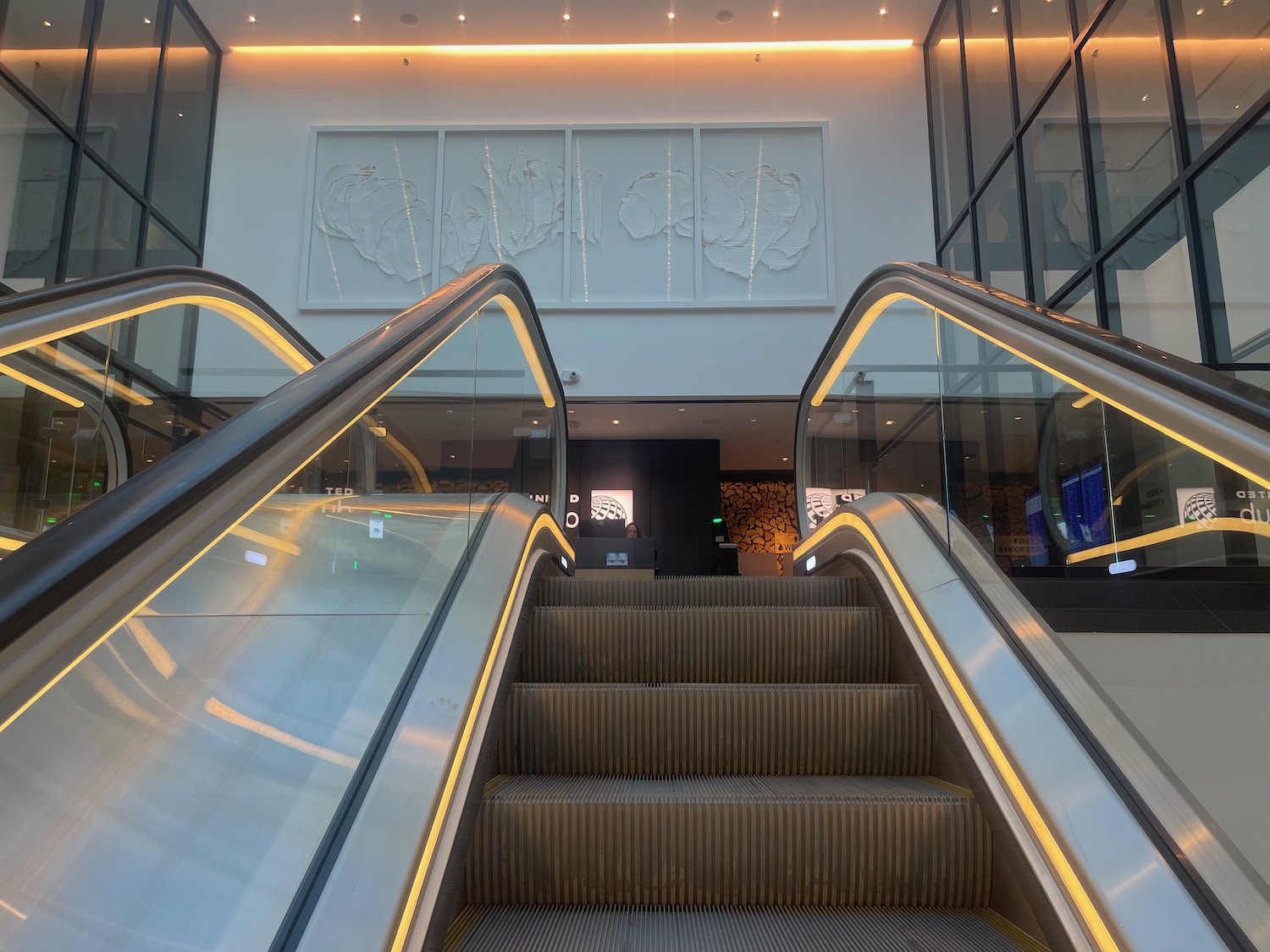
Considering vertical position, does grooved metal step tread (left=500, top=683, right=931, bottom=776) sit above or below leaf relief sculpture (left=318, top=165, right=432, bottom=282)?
below

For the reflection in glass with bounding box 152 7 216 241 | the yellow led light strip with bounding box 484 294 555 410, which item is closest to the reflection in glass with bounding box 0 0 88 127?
the reflection in glass with bounding box 152 7 216 241

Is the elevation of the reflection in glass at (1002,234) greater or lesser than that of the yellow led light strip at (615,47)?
lesser

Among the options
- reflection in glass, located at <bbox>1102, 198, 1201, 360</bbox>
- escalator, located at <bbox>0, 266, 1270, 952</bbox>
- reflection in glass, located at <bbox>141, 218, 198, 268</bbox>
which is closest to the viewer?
escalator, located at <bbox>0, 266, 1270, 952</bbox>

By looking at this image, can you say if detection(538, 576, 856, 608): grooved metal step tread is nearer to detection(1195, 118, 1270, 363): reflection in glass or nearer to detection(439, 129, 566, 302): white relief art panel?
detection(1195, 118, 1270, 363): reflection in glass

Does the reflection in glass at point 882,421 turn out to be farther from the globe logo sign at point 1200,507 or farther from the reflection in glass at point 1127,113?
the reflection in glass at point 1127,113

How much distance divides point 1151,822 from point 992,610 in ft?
2.40

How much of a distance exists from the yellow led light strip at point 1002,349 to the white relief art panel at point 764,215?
451 centimetres

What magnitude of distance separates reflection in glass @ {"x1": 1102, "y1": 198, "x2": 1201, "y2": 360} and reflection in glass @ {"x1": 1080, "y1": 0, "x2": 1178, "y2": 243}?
0.20 metres

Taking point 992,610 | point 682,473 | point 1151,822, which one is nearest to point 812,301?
point 682,473

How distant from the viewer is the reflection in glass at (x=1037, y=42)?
6859 millimetres

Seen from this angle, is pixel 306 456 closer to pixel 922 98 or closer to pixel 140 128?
pixel 140 128

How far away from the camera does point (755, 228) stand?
9789mm

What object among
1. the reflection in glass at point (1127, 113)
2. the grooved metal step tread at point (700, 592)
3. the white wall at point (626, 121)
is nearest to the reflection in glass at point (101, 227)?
the white wall at point (626, 121)

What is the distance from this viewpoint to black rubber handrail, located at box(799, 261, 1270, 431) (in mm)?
1284
